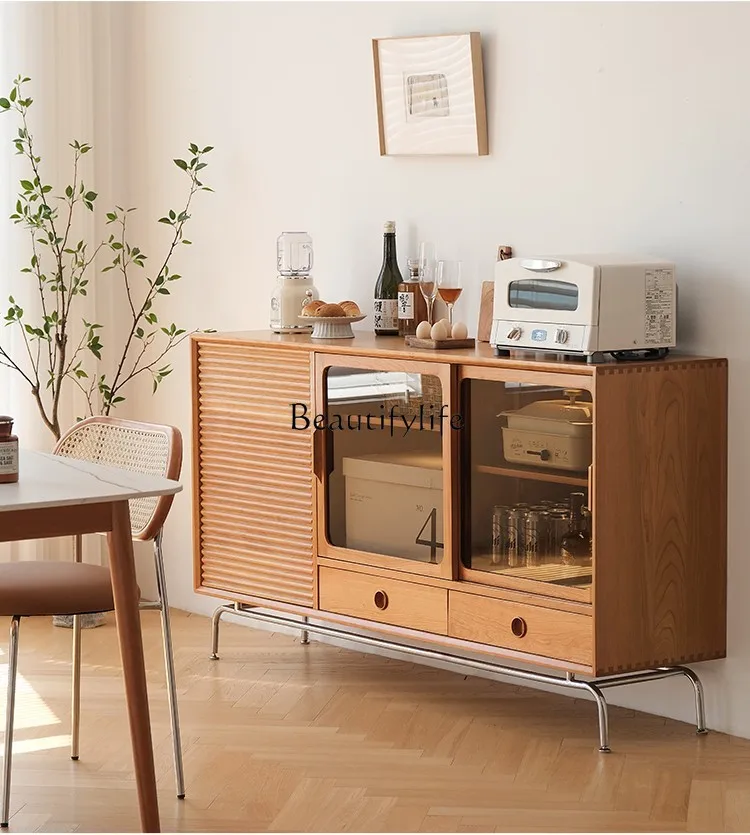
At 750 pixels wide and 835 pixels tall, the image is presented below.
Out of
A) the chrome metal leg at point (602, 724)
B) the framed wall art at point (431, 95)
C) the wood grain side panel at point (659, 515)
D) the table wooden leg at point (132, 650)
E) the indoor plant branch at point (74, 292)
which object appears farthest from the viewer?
the indoor plant branch at point (74, 292)

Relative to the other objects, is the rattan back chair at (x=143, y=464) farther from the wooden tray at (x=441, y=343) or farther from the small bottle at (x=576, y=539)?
the small bottle at (x=576, y=539)

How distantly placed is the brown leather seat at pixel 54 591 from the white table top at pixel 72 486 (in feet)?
0.89

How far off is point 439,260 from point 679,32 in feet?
3.28

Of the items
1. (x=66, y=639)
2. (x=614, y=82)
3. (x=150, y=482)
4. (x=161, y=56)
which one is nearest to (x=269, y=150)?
(x=161, y=56)

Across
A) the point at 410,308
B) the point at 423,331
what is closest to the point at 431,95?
the point at 410,308

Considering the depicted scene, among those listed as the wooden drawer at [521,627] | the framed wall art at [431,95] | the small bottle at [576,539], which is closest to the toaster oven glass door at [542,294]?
the small bottle at [576,539]

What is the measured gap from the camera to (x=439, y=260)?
4.38 m

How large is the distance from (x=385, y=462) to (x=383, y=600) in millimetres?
389

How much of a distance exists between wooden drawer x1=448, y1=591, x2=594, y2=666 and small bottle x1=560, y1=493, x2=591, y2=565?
0.14m

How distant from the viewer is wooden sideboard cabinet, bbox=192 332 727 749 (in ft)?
11.9

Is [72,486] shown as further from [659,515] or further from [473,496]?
[659,515]

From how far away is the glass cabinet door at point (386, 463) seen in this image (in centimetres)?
394

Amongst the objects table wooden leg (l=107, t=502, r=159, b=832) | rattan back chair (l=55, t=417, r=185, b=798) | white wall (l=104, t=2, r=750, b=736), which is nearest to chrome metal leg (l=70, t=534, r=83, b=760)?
rattan back chair (l=55, t=417, r=185, b=798)

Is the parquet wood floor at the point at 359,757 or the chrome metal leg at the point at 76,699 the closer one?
the parquet wood floor at the point at 359,757
